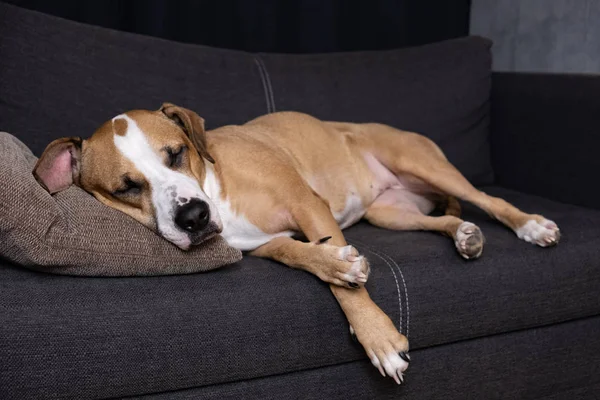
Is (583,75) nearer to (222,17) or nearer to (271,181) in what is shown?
(271,181)

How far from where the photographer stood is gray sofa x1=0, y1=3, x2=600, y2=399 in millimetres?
1776

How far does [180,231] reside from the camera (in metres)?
1.92

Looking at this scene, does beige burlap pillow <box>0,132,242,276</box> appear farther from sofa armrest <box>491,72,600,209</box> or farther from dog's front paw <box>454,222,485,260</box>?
sofa armrest <box>491,72,600,209</box>

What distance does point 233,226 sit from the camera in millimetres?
2254

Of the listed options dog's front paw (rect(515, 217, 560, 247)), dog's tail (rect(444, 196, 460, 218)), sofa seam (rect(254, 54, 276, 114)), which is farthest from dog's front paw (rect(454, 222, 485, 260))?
sofa seam (rect(254, 54, 276, 114))

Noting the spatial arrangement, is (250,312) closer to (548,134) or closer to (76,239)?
(76,239)

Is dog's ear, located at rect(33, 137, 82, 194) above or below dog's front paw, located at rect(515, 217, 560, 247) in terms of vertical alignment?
above

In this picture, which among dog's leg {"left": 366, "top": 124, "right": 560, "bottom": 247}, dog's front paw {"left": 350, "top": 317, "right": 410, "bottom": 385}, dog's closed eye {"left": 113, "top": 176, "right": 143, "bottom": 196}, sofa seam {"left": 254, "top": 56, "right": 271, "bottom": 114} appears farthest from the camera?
sofa seam {"left": 254, "top": 56, "right": 271, "bottom": 114}

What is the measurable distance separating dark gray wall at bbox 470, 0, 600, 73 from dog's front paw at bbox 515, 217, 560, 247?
1457 mm

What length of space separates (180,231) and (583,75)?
1914 mm

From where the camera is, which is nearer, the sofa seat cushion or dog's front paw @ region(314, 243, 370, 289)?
the sofa seat cushion

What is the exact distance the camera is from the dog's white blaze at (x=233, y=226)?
222 centimetres

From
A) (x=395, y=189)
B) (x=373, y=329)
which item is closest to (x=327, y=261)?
(x=373, y=329)

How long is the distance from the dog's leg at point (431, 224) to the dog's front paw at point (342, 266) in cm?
44
